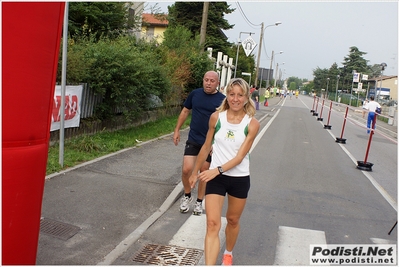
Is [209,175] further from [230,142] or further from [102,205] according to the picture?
[102,205]

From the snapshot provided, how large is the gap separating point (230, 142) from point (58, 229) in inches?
92.5

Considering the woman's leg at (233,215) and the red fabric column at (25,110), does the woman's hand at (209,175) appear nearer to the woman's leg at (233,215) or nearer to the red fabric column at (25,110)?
the woman's leg at (233,215)

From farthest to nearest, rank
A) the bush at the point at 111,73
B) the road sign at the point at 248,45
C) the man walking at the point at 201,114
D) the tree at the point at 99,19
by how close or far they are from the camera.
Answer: the road sign at the point at 248,45
the tree at the point at 99,19
the bush at the point at 111,73
the man walking at the point at 201,114

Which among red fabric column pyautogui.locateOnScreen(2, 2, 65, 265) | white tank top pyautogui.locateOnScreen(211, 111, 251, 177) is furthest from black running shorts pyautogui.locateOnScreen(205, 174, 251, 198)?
red fabric column pyautogui.locateOnScreen(2, 2, 65, 265)

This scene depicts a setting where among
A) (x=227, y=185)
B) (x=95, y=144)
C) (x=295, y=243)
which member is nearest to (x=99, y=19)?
(x=95, y=144)

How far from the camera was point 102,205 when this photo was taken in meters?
5.90

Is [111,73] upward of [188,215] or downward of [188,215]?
upward

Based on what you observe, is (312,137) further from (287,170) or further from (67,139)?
(67,139)

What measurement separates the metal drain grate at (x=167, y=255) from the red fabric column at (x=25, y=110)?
1.50m

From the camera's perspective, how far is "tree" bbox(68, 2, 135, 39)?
14690mm

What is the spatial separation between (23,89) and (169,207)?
12.6ft

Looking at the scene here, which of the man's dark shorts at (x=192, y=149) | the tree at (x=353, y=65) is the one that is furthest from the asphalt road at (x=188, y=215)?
the tree at (x=353, y=65)

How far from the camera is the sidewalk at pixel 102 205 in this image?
4.48 metres

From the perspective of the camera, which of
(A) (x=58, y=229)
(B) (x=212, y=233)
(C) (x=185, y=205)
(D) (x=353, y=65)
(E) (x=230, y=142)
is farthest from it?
(D) (x=353, y=65)
